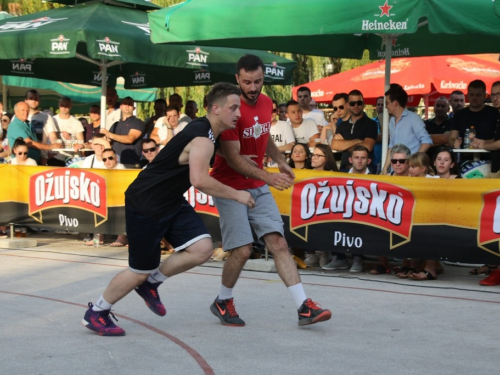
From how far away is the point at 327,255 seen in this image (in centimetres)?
1031

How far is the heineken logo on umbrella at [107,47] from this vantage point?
40.4 feet

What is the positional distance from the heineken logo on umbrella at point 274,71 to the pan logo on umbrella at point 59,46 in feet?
11.8

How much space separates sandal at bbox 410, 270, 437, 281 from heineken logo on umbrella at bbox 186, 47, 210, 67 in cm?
566

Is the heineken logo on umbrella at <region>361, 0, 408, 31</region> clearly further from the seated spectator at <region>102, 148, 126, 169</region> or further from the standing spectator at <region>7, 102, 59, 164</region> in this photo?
the standing spectator at <region>7, 102, 59, 164</region>

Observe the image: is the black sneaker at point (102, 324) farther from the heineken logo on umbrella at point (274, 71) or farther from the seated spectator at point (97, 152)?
the heineken logo on umbrella at point (274, 71)

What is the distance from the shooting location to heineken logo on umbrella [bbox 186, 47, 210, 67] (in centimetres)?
1345

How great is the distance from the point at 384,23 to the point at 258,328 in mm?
3772

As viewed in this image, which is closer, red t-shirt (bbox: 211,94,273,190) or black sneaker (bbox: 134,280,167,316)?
black sneaker (bbox: 134,280,167,316)

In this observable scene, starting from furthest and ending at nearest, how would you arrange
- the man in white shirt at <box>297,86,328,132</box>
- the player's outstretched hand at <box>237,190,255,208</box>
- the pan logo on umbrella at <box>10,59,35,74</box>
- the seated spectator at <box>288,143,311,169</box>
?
the pan logo on umbrella at <box>10,59,35,74</box>, the man in white shirt at <box>297,86,328,132</box>, the seated spectator at <box>288,143,311,169</box>, the player's outstretched hand at <box>237,190,255,208</box>

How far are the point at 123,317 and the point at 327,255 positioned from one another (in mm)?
3659

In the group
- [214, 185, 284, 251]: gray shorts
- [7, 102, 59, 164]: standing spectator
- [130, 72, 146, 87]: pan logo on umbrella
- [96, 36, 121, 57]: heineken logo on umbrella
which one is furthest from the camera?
[130, 72, 146, 87]: pan logo on umbrella

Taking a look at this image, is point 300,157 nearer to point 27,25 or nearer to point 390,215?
point 390,215

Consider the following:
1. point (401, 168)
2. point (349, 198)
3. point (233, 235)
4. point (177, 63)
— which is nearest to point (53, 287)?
point (233, 235)

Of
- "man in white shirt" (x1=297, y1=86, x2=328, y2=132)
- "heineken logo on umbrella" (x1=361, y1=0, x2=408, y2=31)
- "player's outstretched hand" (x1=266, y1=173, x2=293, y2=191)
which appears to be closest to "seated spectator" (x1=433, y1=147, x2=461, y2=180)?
"heineken logo on umbrella" (x1=361, y1=0, x2=408, y2=31)
